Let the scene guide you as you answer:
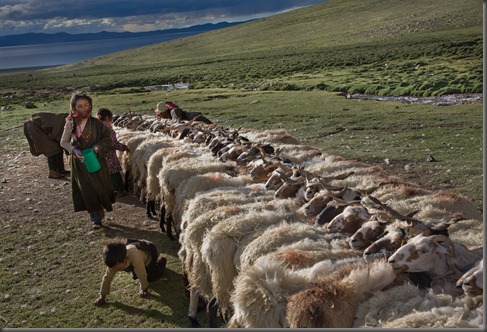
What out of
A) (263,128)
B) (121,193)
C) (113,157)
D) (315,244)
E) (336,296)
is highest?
(336,296)

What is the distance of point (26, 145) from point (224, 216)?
49.9 ft

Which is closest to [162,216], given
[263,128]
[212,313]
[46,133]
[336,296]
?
[212,313]

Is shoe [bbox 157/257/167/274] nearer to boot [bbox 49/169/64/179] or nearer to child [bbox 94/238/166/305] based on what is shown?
child [bbox 94/238/166/305]

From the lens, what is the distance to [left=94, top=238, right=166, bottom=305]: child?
6.47 m

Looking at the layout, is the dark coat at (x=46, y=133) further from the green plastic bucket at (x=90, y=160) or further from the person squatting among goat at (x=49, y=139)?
the green plastic bucket at (x=90, y=160)

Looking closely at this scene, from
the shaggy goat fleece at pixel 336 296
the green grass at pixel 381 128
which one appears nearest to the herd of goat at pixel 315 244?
the shaggy goat fleece at pixel 336 296

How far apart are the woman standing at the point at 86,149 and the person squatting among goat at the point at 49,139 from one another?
4757 mm

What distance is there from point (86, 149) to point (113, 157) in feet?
7.14

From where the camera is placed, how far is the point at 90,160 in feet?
29.1

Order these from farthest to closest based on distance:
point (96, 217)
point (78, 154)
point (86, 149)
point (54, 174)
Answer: point (54, 174)
point (96, 217)
point (86, 149)
point (78, 154)

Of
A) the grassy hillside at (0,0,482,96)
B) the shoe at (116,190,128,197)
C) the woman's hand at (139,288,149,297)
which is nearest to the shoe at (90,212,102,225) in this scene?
the shoe at (116,190,128,197)

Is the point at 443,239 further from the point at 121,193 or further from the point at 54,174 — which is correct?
the point at 54,174

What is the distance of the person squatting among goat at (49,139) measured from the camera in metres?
13.6

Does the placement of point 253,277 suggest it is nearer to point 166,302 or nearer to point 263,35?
point 166,302
